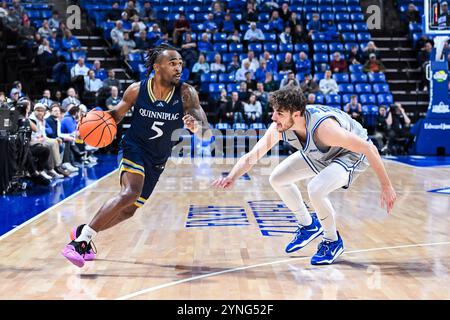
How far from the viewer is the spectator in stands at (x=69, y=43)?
1654 centimetres

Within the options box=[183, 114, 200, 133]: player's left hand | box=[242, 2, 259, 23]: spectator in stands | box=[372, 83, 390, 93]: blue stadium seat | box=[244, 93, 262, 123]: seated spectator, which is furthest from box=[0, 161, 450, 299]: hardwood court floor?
box=[242, 2, 259, 23]: spectator in stands

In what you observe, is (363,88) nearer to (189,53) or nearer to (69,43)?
(189,53)

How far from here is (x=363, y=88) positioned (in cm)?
1667

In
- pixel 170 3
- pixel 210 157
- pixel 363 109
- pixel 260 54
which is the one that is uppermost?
pixel 170 3

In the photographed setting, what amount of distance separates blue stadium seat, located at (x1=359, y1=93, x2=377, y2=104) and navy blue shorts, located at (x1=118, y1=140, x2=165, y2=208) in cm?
1231

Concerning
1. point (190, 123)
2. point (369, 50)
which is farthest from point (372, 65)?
point (190, 123)

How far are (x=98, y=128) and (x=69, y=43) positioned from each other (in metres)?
12.7

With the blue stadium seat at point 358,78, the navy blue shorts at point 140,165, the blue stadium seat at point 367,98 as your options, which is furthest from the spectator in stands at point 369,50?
the navy blue shorts at point 140,165

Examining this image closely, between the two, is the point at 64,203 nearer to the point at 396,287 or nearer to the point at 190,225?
the point at 190,225

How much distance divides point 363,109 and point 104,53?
23.4ft

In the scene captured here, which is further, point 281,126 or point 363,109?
point 363,109

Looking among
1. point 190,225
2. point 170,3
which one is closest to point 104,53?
point 170,3

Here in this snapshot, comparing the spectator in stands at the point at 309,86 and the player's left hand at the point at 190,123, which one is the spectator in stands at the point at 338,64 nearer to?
the spectator in stands at the point at 309,86

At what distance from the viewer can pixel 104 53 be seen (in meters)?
17.8
